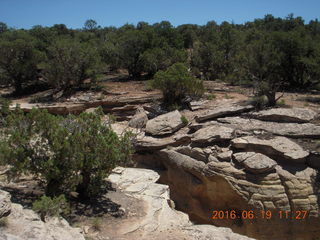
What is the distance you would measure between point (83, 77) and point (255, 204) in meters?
12.4

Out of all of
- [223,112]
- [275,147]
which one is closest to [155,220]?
[275,147]

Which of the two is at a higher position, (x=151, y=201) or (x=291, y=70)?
(x=291, y=70)

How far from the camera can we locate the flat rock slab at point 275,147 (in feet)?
32.5

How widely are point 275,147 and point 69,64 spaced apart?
11745mm

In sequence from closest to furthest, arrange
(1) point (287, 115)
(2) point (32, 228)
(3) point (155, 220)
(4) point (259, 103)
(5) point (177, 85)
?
(2) point (32, 228) < (3) point (155, 220) < (1) point (287, 115) < (4) point (259, 103) < (5) point (177, 85)

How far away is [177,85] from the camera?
48.6 ft

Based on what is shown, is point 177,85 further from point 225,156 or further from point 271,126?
point 225,156

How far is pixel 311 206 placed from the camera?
948cm

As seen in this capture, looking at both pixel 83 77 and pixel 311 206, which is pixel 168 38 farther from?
pixel 311 206

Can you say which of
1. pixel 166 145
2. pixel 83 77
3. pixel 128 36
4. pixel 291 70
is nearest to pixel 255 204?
pixel 166 145

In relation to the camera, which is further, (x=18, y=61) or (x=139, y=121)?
(x=18, y=61)

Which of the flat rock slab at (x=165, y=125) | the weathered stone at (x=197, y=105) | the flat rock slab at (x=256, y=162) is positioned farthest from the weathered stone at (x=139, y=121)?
the flat rock slab at (x=256, y=162)

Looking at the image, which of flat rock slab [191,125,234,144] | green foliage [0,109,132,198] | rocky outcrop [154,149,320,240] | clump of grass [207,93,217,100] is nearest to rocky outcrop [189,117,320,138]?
flat rock slab [191,125,234,144]

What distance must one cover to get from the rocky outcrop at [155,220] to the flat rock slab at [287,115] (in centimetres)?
452
